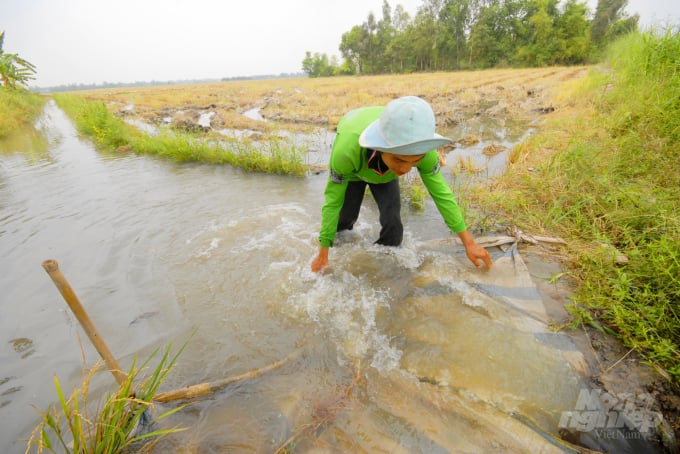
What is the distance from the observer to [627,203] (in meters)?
2.59

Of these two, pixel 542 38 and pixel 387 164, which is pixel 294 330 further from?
pixel 542 38

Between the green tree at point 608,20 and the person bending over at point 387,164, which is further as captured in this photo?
the green tree at point 608,20

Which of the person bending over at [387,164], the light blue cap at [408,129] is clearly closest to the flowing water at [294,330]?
the person bending over at [387,164]

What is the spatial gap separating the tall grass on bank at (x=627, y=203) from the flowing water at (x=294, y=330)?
0.41 metres

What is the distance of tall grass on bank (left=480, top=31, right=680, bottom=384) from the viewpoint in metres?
1.75

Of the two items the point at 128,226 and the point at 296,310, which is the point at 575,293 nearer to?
the point at 296,310

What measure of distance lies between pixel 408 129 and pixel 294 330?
5.55 ft

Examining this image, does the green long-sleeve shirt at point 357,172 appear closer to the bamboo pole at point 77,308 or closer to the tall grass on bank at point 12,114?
the bamboo pole at point 77,308

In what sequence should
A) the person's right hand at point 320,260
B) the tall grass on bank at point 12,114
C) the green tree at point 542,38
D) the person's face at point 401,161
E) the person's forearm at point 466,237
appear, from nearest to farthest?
the person's face at point 401,161 → the person's forearm at point 466,237 → the person's right hand at point 320,260 → the tall grass on bank at point 12,114 → the green tree at point 542,38

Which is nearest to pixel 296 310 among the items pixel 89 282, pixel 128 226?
pixel 89 282

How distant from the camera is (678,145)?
110 inches

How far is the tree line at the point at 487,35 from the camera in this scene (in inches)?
1256

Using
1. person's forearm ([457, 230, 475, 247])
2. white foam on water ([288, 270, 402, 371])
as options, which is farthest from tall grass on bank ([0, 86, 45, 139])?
person's forearm ([457, 230, 475, 247])

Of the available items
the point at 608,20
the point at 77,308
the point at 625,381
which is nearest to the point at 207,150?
the point at 77,308
